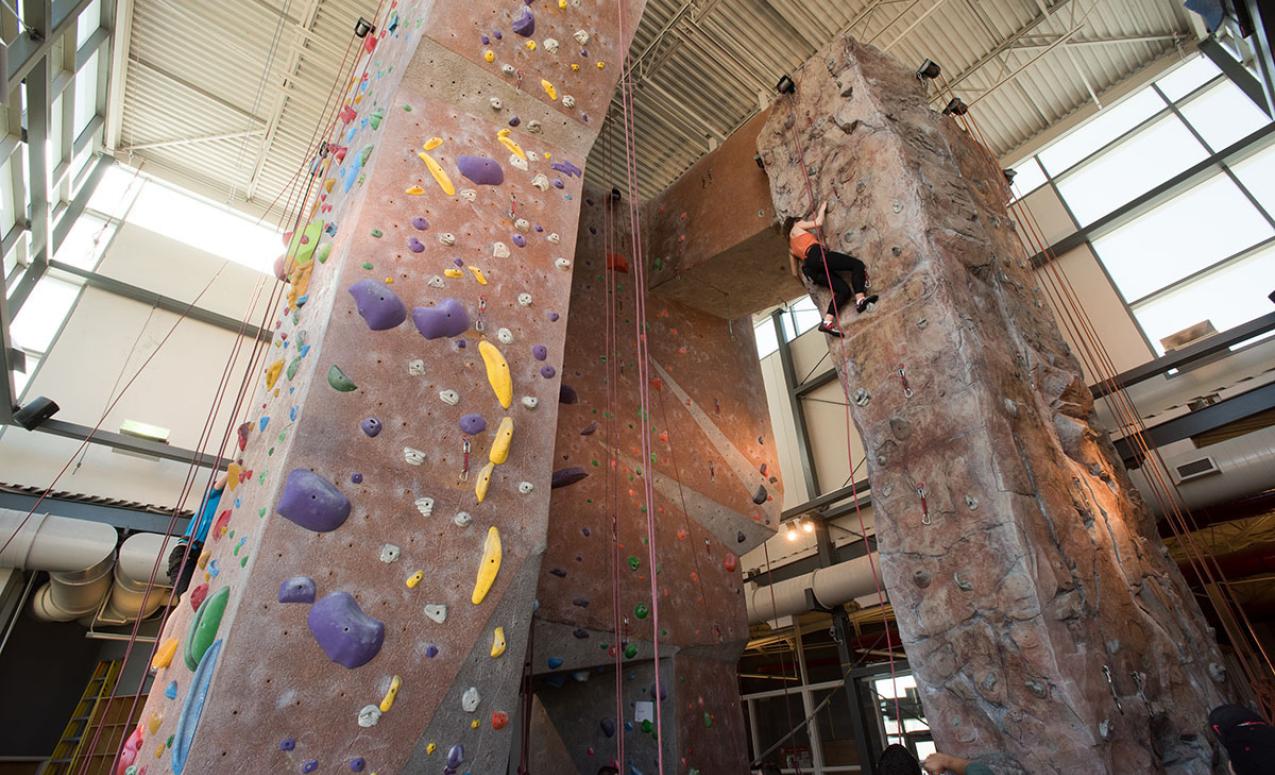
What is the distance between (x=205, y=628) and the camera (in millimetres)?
1832

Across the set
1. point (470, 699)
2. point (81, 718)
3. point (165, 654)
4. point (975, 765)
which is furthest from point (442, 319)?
point (81, 718)

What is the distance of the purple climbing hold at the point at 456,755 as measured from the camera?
75.6 inches

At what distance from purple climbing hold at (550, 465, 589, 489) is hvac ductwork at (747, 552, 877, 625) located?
11.5 feet

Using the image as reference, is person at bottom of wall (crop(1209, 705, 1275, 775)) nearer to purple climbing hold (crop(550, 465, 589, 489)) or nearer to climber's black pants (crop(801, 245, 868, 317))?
climber's black pants (crop(801, 245, 868, 317))

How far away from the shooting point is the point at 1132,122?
705cm

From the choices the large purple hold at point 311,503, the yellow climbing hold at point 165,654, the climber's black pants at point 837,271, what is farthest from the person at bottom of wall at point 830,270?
the yellow climbing hold at point 165,654

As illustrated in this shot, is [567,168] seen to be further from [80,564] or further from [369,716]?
[80,564]

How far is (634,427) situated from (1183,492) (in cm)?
402

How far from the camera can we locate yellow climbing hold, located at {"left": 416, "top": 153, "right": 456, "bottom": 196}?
9.00ft

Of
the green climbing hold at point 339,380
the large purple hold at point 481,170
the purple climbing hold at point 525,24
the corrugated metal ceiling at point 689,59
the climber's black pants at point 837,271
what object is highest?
the corrugated metal ceiling at point 689,59

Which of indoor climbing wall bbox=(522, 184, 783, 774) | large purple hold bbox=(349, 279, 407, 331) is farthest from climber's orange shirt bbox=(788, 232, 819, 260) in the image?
large purple hold bbox=(349, 279, 407, 331)

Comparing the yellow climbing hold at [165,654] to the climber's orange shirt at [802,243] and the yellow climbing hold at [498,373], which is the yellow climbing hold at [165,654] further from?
the climber's orange shirt at [802,243]

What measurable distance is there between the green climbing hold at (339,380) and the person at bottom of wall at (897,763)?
218cm

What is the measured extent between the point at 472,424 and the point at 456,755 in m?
1.07
